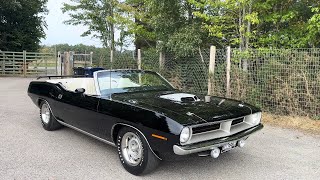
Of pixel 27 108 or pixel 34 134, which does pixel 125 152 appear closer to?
pixel 34 134

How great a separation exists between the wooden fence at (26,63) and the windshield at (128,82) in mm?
19325

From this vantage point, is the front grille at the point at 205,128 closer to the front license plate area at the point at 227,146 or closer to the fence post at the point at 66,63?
the front license plate area at the point at 227,146

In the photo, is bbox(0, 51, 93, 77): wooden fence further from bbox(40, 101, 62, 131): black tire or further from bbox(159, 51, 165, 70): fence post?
bbox(40, 101, 62, 131): black tire

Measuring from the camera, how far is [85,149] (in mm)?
5371

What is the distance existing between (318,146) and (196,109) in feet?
9.24

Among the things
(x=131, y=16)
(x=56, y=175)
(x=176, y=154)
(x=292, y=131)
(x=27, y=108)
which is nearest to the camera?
(x=176, y=154)

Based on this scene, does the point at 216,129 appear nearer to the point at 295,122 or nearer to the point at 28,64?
the point at 295,122

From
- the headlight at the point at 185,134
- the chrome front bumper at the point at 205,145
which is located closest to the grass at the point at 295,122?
the chrome front bumper at the point at 205,145

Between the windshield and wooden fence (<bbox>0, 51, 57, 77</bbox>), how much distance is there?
63.4 feet

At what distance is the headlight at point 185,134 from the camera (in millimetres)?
3750

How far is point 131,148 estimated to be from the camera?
174 inches

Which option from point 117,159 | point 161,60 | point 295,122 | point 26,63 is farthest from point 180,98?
point 26,63

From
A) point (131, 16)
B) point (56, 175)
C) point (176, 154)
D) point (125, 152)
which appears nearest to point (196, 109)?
point (176, 154)

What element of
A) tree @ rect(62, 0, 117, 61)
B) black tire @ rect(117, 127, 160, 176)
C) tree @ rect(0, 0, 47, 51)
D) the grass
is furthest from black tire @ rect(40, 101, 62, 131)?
tree @ rect(0, 0, 47, 51)
